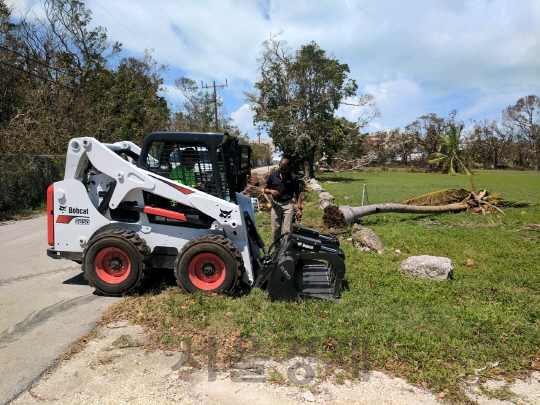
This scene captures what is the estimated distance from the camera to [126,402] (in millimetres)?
3244

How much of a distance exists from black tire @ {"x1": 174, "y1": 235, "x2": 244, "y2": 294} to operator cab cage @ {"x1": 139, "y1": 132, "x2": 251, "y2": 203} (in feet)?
2.61

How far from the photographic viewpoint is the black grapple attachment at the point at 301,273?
16.7 feet

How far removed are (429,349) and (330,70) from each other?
3183 centimetres

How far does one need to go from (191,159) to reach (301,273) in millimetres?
2394

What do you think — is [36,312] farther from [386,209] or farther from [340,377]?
[386,209]

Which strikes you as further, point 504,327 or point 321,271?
point 321,271

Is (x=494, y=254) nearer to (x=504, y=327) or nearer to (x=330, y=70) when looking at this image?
(x=504, y=327)

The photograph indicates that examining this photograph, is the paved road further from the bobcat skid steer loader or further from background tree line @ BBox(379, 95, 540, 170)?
background tree line @ BBox(379, 95, 540, 170)

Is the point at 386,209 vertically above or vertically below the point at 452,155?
below

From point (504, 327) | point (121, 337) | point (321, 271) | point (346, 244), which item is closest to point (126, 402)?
point (121, 337)

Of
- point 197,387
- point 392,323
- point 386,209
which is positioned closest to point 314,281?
point 392,323

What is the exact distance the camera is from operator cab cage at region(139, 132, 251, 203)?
5629 millimetres

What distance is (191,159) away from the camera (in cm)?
572

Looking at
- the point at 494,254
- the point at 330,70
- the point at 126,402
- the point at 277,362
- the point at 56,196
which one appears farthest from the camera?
the point at 330,70
